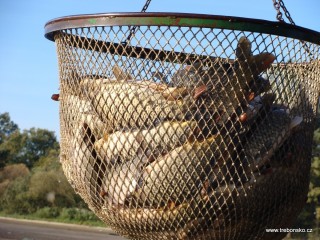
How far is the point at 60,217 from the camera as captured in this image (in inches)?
879

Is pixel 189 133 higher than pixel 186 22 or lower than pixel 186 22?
lower

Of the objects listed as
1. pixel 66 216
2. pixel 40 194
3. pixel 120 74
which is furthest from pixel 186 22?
pixel 40 194

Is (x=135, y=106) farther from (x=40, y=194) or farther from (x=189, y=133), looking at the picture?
(x=40, y=194)

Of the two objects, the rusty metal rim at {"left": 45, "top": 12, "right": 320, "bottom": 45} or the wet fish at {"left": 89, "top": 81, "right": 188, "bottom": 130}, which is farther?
the wet fish at {"left": 89, "top": 81, "right": 188, "bottom": 130}

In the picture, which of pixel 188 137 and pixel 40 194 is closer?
pixel 188 137

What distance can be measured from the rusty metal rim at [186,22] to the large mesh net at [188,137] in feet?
0.09

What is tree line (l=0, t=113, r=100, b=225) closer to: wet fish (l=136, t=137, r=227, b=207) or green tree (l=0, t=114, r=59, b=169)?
green tree (l=0, t=114, r=59, b=169)

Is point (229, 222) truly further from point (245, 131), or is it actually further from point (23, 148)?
point (23, 148)

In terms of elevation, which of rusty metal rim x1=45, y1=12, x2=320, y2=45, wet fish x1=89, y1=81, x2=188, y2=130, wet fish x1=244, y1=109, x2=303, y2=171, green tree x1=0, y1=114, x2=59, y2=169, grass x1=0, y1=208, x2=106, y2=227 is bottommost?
grass x1=0, y1=208, x2=106, y2=227

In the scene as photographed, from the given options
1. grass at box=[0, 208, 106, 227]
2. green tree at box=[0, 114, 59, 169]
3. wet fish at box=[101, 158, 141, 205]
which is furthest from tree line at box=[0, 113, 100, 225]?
wet fish at box=[101, 158, 141, 205]

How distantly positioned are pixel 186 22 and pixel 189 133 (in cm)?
35

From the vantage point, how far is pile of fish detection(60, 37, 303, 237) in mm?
1897

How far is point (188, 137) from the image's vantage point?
1.91 metres

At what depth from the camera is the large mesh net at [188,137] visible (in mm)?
1900
